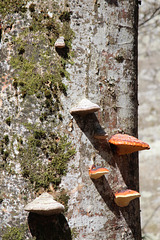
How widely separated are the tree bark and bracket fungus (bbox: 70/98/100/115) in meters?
0.04

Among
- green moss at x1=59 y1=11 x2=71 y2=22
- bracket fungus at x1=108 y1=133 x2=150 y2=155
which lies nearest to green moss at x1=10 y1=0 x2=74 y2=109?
green moss at x1=59 y1=11 x2=71 y2=22

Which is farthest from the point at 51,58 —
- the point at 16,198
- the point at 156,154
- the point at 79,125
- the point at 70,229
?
the point at 156,154

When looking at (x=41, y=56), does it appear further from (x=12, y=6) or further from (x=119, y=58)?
(x=119, y=58)

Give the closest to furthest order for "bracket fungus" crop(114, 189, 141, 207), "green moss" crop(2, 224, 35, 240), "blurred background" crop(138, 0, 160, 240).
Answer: "green moss" crop(2, 224, 35, 240), "bracket fungus" crop(114, 189, 141, 207), "blurred background" crop(138, 0, 160, 240)

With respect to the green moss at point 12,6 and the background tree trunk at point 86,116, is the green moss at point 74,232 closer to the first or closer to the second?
the background tree trunk at point 86,116

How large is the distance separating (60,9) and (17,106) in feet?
2.32

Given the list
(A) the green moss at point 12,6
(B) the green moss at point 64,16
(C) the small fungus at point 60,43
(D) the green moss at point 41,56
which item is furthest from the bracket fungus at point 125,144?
(A) the green moss at point 12,6

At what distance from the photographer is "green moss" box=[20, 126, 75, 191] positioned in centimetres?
158

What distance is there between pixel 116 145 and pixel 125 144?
3.8 inches

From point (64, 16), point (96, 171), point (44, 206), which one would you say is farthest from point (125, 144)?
point (64, 16)

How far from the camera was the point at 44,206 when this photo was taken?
4.58 ft

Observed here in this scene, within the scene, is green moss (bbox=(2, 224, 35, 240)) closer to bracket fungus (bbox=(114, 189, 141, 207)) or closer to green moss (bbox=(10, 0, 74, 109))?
bracket fungus (bbox=(114, 189, 141, 207))

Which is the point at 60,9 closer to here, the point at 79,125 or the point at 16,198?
the point at 79,125

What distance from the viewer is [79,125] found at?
1.66 meters
